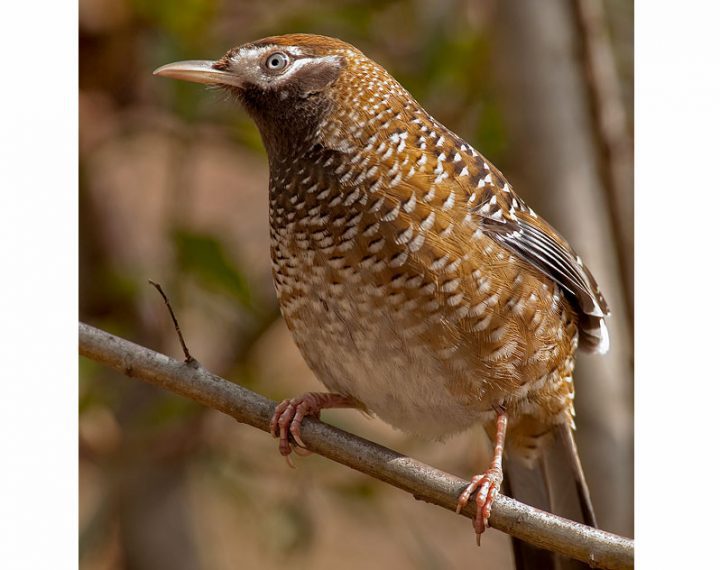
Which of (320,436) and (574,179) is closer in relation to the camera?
(320,436)

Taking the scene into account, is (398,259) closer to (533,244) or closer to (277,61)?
(533,244)

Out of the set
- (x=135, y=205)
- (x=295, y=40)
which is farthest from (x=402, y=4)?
(x=295, y=40)

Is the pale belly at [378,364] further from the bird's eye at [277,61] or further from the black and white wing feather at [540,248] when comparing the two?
the bird's eye at [277,61]

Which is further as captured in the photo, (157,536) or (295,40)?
(157,536)

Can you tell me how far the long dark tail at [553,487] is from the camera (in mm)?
2295

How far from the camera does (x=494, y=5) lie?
10.1ft

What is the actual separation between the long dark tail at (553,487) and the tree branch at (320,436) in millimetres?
348

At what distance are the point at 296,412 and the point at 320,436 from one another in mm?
144

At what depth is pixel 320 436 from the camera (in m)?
2.04
